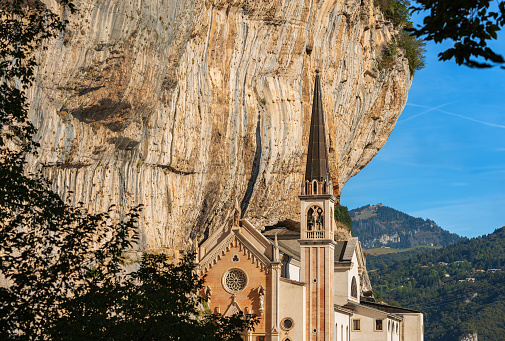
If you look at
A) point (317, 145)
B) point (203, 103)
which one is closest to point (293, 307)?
point (317, 145)

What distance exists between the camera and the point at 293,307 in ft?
162

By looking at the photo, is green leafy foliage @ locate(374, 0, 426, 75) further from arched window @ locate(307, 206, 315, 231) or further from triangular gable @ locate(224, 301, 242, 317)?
triangular gable @ locate(224, 301, 242, 317)

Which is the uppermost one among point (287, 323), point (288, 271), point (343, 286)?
point (288, 271)

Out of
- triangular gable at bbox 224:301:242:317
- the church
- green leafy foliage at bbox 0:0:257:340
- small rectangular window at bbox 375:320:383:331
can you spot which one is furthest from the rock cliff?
green leafy foliage at bbox 0:0:257:340

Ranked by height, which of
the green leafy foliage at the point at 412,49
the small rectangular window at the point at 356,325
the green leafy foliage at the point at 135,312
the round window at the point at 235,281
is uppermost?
the green leafy foliage at the point at 412,49

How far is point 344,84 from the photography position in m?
55.1

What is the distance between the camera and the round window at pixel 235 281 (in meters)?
50.4

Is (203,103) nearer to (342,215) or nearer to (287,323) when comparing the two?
(287,323)

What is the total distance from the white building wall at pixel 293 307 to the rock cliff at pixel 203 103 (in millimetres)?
5263

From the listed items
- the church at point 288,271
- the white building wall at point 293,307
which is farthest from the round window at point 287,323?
the white building wall at point 293,307

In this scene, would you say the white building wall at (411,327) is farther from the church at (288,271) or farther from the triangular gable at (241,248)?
the triangular gable at (241,248)

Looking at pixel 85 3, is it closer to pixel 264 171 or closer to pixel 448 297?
pixel 264 171

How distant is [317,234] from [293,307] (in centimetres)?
502

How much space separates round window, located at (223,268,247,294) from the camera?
5038 cm
